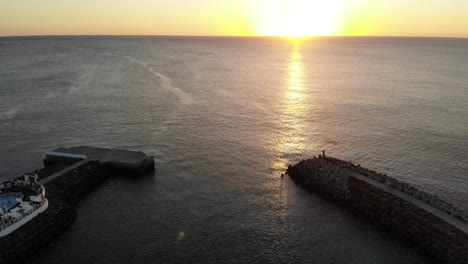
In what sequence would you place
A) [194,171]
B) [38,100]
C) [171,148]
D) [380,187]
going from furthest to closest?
[38,100] < [171,148] < [194,171] < [380,187]

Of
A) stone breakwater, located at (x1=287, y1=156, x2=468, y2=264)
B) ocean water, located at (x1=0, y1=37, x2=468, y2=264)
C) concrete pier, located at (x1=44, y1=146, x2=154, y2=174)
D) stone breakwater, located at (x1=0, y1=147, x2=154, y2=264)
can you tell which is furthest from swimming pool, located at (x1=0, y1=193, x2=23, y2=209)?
stone breakwater, located at (x1=287, y1=156, x2=468, y2=264)

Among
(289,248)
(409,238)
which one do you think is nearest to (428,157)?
(409,238)

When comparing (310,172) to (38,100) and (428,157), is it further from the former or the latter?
(38,100)

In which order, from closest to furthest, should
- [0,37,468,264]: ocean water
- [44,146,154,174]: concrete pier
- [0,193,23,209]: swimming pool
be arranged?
[0,37,468,264]: ocean water → [0,193,23,209]: swimming pool → [44,146,154,174]: concrete pier

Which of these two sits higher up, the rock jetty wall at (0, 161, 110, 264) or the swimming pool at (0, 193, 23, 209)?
the swimming pool at (0, 193, 23, 209)

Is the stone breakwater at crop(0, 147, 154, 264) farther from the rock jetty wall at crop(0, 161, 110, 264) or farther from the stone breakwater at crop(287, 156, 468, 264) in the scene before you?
the stone breakwater at crop(287, 156, 468, 264)

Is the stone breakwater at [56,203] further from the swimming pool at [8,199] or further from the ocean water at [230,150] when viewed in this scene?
the swimming pool at [8,199]

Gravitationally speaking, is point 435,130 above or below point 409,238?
above

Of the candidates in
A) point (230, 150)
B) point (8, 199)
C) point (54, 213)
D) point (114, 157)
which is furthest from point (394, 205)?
point (8, 199)
